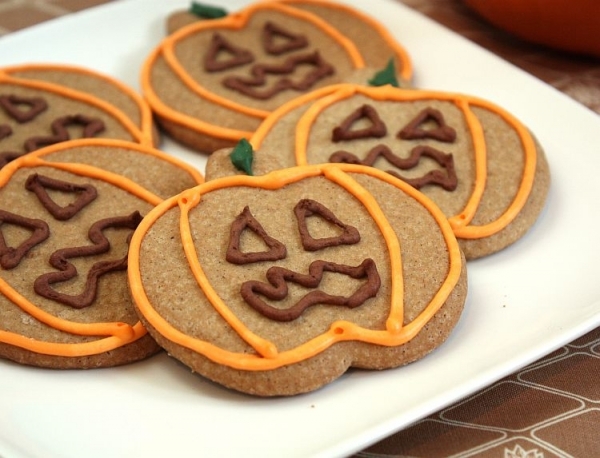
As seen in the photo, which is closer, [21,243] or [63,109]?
[21,243]

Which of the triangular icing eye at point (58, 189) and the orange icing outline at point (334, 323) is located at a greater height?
the orange icing outline at point (334, 323)

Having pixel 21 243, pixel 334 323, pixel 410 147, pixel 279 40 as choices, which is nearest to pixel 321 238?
A: pixel 334 323

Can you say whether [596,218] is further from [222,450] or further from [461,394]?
Answer: [222,450]

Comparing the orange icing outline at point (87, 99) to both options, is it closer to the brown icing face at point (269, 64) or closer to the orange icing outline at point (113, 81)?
the orange icing outline at point (113, 81)

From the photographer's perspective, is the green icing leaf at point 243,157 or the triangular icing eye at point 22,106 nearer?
the green icing leaf at point 243,157

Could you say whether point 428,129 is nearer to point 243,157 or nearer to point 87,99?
point 243,157

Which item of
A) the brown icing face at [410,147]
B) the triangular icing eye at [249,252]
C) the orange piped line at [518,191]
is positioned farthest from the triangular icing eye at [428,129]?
the triangular icing eye at [249,252]
